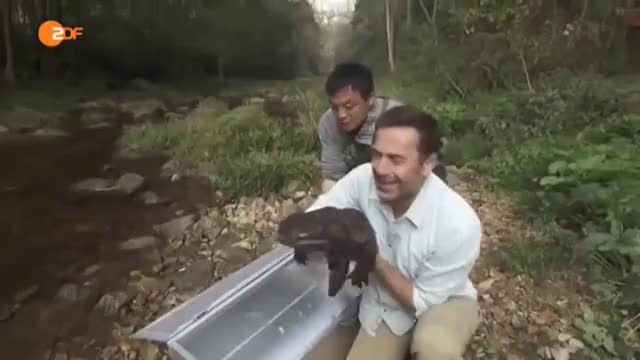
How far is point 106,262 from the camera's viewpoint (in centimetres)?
460

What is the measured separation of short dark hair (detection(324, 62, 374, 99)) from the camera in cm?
246

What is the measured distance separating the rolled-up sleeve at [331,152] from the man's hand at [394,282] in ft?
3.42

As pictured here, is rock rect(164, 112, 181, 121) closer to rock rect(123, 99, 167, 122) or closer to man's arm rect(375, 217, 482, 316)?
rock rect(123, 99, 167, 122)

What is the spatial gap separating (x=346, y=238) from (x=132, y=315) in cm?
243

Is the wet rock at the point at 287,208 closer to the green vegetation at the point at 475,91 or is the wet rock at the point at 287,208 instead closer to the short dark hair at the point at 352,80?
the green vegetation at the point at 475,91

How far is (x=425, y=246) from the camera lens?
1794 mm

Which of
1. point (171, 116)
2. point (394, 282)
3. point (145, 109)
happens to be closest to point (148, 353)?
point (394, 282)

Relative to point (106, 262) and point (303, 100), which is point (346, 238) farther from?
point (303, 100)

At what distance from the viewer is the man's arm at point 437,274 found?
1.77 m

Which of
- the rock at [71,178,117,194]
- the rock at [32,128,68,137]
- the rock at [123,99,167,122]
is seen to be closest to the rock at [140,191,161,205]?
the rock at [71,178,117,194]

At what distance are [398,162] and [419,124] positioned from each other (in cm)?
11

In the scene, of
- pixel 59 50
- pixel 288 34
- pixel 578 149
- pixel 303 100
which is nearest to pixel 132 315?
pixel 578 149

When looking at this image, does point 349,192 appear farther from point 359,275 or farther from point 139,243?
point 139,243

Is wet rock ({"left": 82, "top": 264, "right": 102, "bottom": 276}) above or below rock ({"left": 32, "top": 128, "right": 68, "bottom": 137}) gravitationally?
below
